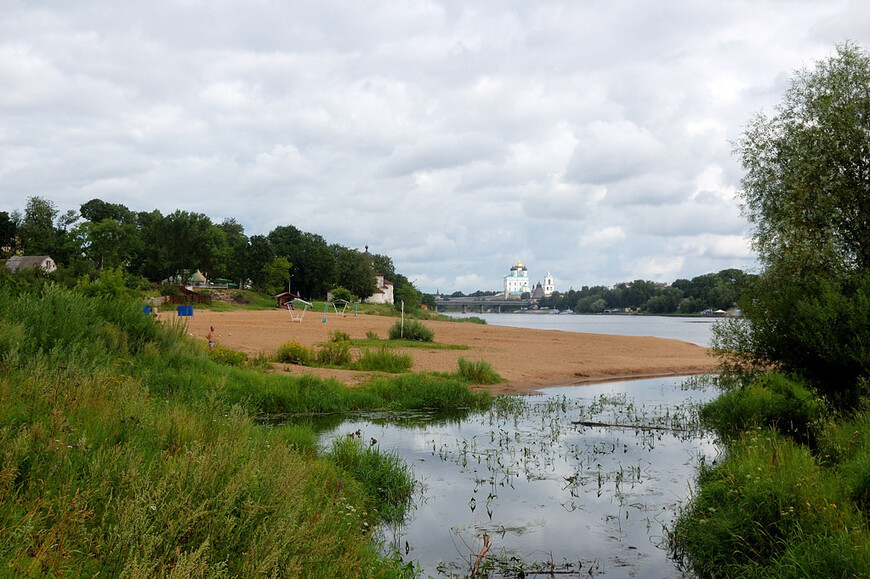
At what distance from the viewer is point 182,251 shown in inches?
3583

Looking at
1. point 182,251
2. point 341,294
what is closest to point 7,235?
point 182,251

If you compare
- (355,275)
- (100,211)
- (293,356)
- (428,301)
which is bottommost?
(293,356)

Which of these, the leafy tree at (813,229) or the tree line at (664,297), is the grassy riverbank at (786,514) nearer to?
the leafy tree at (813,229)

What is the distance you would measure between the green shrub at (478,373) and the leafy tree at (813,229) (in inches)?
340

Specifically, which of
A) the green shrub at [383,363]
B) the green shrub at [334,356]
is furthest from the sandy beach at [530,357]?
the green shrub at [334,356]

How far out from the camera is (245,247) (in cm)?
9812

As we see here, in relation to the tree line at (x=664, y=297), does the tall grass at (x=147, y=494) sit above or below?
below

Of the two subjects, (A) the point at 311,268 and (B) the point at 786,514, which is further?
(A) the point at 311,268

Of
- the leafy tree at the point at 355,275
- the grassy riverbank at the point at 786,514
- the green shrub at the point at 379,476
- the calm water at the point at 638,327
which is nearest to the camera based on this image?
the grassy riverbank at the point at 786,514

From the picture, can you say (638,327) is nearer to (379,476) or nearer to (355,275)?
(355,275)

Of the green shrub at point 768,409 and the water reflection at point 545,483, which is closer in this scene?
the water reflection at point 545,483

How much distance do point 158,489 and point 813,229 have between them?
17361 millimetres

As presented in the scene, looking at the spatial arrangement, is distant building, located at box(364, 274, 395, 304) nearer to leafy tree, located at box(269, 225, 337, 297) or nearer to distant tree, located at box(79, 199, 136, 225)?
leafy tree, located at box(269, 225, 337, 297)

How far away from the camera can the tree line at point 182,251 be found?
267 feet
